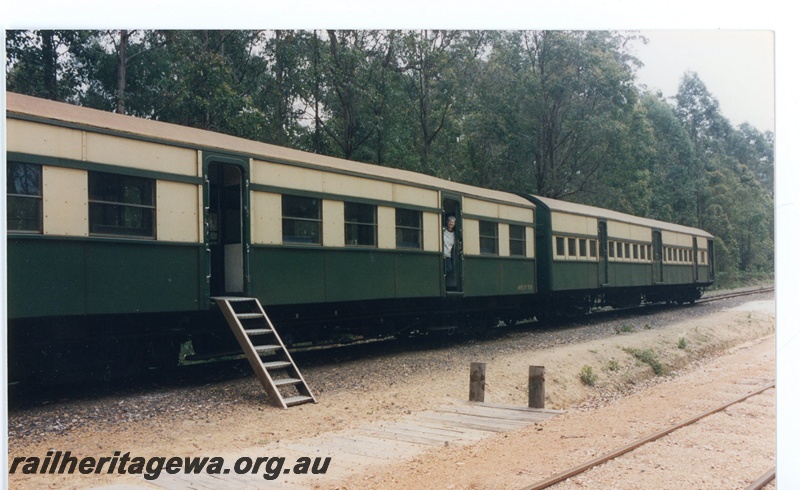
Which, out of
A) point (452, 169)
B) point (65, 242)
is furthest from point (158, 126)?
point (452, 169)

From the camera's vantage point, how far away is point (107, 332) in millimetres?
6070

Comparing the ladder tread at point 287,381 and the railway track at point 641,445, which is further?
the ladder tread at point 287,381

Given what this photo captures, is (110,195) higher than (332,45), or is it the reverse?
Result: (332,45)

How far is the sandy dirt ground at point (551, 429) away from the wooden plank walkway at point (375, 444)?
0.07 metres

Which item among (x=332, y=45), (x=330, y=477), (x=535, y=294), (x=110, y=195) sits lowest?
(x=330, y=477)

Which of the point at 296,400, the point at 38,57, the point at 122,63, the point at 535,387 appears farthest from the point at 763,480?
the point at 38,57

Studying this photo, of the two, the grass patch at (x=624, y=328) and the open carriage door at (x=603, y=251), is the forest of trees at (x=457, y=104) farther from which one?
the grass patch at (x=624, y=328)

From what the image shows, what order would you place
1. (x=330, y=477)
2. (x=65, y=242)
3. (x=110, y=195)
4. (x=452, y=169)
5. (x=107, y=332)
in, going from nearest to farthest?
(x=330, y=477)
(x=65, y=242)
(x=110, y=195)
(x=107, y=332)
(x=452, y=169)

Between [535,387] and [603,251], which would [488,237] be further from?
[535,387]

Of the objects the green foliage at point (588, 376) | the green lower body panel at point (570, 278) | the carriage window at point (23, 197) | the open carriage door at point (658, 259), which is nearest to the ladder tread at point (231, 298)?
the carriage window at point (23, 197)

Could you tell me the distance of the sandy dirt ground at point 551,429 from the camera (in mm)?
4562

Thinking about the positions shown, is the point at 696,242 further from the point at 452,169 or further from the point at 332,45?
the point at 332,45

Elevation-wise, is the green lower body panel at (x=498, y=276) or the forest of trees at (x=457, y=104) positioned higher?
the forest of trees at (x=457, y=104)

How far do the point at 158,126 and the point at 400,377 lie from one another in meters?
3.98
